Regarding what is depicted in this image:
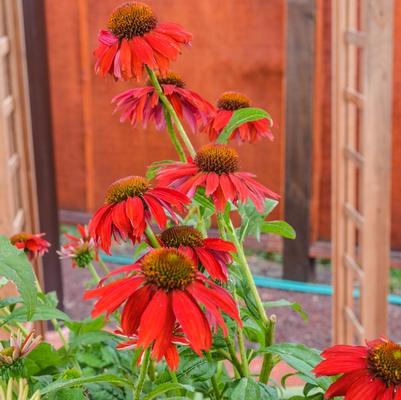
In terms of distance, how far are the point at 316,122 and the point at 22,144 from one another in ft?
6.45

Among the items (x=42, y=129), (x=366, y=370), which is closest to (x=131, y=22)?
(x=366, y=370)

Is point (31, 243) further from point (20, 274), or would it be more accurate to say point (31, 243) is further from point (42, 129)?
point (42, 129)

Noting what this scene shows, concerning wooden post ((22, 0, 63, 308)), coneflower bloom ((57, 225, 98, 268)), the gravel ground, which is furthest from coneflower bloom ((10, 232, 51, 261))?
the gravel ground

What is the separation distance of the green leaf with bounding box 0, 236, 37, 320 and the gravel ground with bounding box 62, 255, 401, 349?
8.33 feet

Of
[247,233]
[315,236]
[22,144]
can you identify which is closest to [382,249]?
[22,144]

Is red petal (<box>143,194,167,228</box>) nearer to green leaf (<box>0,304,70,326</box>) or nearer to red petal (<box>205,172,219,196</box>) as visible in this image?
red petal (<box>205,172,219,196</box>)

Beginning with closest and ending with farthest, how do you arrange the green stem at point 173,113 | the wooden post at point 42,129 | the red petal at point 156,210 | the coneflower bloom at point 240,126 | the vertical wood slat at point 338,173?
1. the red petal at point 156,210
2. the green stem at point 173,113
3. the coneflower bloom at point 240,126
4. the vertical wood slat at point 338,173
5. the wooden post at point 42,129

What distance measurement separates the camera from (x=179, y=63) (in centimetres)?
385

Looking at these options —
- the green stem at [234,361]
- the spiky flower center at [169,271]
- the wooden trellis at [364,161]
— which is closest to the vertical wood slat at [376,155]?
the wooden trellis at [364,161]

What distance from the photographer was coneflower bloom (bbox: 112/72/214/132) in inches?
31.3

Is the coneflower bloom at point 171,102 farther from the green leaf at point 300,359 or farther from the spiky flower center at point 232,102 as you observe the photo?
the green leaf at point 300,359

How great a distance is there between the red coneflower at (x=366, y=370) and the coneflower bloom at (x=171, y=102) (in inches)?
11.8

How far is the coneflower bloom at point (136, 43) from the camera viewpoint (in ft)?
2.32

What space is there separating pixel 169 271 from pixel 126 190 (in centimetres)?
13
